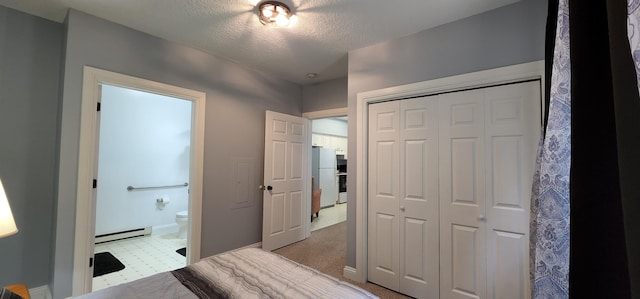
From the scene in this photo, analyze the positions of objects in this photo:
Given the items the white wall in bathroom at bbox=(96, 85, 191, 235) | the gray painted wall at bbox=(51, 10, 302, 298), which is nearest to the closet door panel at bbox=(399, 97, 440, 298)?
the gray painted wall at bbox=(51, 10, 302, 298)

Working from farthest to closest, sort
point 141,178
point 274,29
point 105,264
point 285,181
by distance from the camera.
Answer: point 141,178 < point 285,181 < point 105,264 < point 274,29

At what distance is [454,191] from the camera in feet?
7.18

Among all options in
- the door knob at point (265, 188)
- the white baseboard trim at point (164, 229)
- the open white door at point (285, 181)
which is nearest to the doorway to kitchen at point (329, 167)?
the open white door at point (285, 181)

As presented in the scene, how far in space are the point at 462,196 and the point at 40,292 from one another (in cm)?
376

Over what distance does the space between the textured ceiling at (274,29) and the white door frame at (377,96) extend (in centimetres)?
54

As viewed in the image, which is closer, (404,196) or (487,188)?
(487,188)

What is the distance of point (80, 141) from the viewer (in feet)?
6.90

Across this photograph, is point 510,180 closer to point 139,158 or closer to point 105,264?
point 105,264

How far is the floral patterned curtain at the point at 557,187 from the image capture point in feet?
2.53

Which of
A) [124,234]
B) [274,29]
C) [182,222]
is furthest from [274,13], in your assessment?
[124,234]

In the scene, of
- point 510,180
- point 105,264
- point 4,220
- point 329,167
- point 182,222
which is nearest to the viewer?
point 4,220

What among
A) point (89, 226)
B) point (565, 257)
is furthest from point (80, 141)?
point (565, 257)

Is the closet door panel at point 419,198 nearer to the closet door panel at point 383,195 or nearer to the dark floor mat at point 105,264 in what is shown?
the closet door panel at point 383,195

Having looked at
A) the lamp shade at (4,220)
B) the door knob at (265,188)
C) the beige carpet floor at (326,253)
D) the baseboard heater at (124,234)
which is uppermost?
the lamp shade at (4,220)
